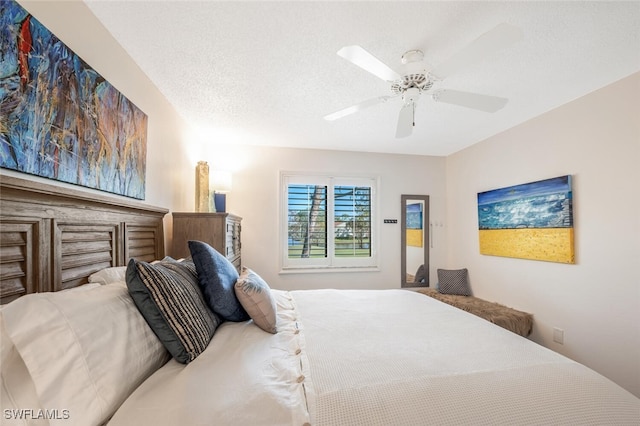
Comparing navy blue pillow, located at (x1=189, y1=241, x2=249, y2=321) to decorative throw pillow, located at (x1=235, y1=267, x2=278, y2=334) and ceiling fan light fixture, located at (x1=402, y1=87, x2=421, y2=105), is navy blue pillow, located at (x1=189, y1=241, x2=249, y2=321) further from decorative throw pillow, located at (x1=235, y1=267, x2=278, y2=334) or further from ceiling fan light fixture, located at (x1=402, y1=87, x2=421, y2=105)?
ceiling fan light fixture, located at (x1=402, y1=87, x2=421, y2=105)

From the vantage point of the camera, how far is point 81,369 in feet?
2.25

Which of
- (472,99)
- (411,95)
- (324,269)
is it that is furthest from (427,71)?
(324,269)

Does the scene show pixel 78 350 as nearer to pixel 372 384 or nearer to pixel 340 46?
pixel 372 384

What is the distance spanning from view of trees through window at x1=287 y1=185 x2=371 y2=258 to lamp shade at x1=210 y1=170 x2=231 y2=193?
899 mm

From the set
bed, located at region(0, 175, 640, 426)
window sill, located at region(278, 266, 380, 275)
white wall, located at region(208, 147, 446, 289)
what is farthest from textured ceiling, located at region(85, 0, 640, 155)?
window sill, located at region(278, 266, 380, 275)

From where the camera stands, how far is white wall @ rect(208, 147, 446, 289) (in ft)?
11.6

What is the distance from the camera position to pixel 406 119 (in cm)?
198

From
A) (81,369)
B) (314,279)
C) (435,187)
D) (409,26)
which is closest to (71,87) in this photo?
(81,369)

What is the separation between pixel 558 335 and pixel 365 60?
2.91 metres

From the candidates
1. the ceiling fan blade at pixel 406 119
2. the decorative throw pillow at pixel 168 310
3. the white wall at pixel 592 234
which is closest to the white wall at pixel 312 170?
the white wall at pixel 592 234

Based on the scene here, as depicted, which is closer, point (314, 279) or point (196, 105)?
point (196, 105)

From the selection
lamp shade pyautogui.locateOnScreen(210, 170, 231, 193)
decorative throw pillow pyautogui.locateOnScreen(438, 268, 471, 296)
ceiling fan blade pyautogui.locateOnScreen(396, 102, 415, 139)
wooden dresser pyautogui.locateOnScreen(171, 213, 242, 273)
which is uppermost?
ceiling fan blade pyautogui.locateOnScreen(396, 102, 415, 139)

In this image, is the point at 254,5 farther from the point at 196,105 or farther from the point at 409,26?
the point at 196,105

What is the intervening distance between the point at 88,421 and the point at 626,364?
3162 millimetres
